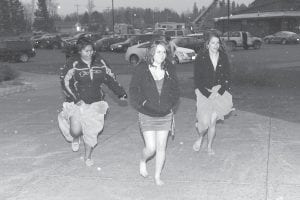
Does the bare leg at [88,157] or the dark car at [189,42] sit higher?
the bare leg at [88,157]

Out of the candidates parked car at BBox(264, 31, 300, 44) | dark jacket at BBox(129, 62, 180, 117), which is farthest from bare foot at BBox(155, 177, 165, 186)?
parked car at BBox(264, 31, 300, 44)

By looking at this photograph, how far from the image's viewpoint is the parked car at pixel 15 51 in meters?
35.3

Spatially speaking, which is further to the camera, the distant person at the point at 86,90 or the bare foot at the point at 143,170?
the distant person at the point at 86,90

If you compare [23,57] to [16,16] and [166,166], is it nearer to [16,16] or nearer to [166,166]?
[166,166]

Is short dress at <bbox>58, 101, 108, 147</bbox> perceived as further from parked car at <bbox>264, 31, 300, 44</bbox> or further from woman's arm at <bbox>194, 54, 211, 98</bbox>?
parked car at <bbox>264, 31, 300, 44</bbox>

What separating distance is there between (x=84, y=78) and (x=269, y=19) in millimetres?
67918

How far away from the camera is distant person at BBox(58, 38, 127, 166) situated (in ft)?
22.0

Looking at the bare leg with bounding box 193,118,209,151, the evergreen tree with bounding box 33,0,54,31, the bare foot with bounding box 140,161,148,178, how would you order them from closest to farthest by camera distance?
the bare foot with bounding box 140,161,148,178
the bare leg with bounding box 193,118,209,151
the evergreen tree with bounding box 33,0,54,31

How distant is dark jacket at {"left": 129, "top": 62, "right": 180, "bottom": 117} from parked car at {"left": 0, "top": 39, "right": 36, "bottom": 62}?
3096cm

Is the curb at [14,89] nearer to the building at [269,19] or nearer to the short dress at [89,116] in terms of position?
the short dress at [89,116]

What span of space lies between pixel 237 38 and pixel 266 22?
2821 cm

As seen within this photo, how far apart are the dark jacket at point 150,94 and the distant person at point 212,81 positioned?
1.38 metres

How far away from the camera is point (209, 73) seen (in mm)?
7141

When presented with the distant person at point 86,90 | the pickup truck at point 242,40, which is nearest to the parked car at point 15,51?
the pickup truck at point 242,40
